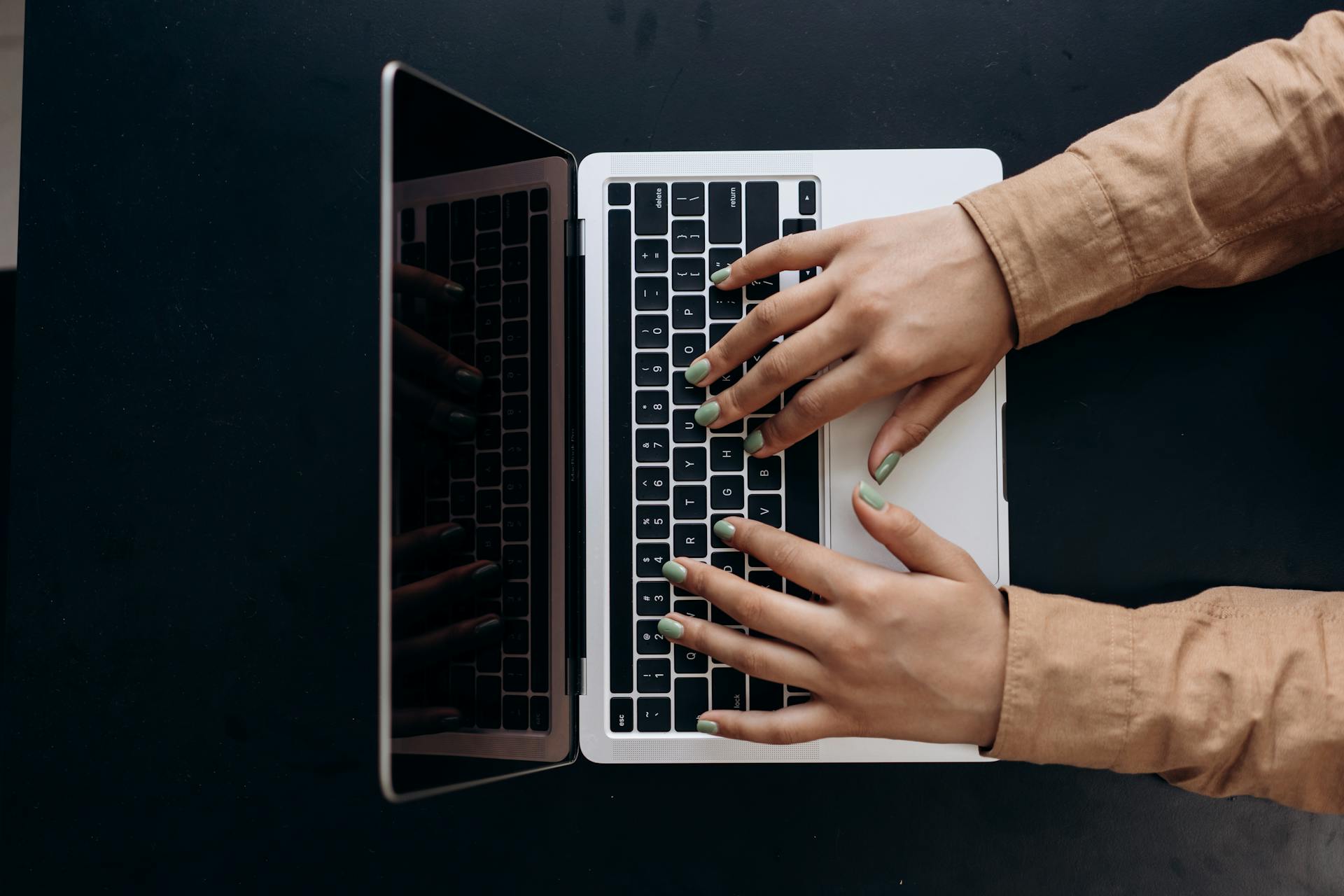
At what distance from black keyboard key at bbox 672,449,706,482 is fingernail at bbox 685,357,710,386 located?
68mm

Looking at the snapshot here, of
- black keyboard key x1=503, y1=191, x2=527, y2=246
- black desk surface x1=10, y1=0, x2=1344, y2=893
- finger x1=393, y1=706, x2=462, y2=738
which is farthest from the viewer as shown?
black desk surface x1=10, y1=0, x2=1344, y2=893

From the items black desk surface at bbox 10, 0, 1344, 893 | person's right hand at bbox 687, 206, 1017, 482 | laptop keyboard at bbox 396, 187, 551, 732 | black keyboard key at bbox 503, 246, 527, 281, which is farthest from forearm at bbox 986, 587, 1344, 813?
black keyboard key at bbox 503, 246, 527, 281

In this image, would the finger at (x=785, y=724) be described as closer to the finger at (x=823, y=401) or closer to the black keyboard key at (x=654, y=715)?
A: the black keyboard key at (x=654, y=715)

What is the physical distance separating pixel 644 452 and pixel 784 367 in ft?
0.51

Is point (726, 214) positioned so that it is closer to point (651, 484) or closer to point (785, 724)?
point (651, 484)

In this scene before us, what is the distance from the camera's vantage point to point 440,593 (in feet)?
1.91

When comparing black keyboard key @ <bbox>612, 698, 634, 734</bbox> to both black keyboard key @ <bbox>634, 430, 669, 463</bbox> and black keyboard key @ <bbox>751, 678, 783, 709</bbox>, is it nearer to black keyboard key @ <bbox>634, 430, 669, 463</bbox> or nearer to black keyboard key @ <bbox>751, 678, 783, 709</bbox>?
black keyboard key @ <bbox>751, 678, 783, 709</bbox>

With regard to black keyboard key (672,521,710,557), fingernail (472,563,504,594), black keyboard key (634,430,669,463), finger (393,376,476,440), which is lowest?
fingernail (472,563,504,594)

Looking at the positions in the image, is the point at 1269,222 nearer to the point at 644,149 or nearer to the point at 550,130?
the point at 644,149

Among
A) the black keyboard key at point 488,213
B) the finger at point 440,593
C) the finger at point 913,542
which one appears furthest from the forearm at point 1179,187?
the finger at point 440,593

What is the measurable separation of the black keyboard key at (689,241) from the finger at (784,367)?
0.09 metres

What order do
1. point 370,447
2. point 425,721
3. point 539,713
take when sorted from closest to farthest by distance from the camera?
1. point 425,721
2. point 539,713
3. point 370,447

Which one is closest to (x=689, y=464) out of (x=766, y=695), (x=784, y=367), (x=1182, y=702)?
(x=784, y=367)

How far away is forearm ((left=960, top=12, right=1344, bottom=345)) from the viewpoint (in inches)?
26.7
